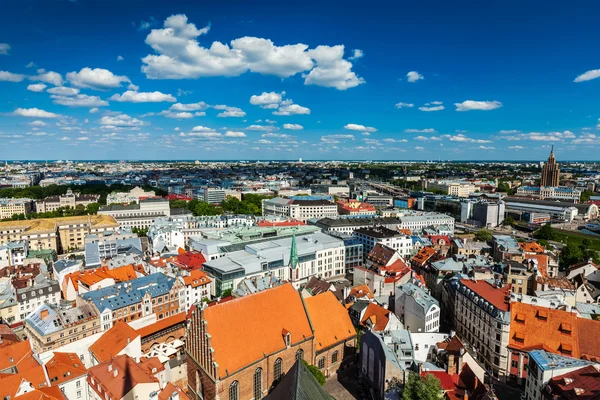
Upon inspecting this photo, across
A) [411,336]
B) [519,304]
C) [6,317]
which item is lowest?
[6,317]

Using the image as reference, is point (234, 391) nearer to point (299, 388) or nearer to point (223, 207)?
point (299, 388)

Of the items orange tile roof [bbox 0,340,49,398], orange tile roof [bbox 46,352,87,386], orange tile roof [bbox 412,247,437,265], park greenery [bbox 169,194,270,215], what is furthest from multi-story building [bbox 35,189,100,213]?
orange tile roof [bbox 412,247,437,265]

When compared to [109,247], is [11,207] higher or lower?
higher

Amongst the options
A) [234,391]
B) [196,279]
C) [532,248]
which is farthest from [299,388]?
[532,248]

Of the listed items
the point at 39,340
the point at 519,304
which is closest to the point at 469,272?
the point at 519,304

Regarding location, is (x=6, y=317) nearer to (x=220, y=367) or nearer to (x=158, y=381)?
(x=158, y=381)

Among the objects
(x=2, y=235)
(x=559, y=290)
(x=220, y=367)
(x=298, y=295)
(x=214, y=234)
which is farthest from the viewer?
(x=2, y=235)
